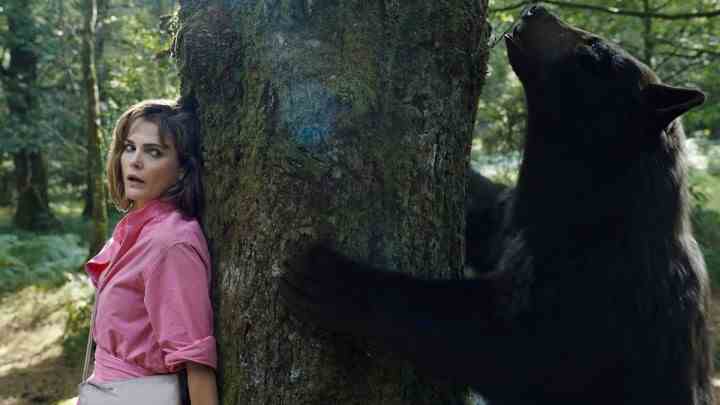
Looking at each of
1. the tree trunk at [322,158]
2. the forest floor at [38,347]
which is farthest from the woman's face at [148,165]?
the forest floor at [38,347]

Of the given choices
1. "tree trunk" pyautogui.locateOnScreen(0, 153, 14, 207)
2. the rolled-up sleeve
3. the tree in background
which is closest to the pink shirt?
the rolled-up sleeve

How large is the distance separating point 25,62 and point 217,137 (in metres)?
14.8

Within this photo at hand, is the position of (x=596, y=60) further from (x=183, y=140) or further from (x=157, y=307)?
(x=157, y=307)

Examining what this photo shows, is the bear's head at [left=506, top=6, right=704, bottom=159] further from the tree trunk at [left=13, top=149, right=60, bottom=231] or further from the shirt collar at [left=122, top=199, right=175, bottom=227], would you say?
the tree trunk at [left=13, top=149, right=60, bottom=231]

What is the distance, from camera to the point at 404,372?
1986mm

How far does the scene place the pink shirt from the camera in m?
1.93

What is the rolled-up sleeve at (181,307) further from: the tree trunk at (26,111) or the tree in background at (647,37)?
the tree trunk at (26,111)

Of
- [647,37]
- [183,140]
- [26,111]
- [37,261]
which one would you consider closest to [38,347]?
[37,261]

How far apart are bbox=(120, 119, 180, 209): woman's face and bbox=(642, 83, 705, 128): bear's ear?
1916 mm

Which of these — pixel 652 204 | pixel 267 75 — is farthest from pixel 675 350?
pixel 267 75

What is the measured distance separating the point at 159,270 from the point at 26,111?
548 inches

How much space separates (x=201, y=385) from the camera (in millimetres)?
1952

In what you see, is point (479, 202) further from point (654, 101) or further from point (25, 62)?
point (25, 62)

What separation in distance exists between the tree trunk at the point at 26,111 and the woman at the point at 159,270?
497 inches
